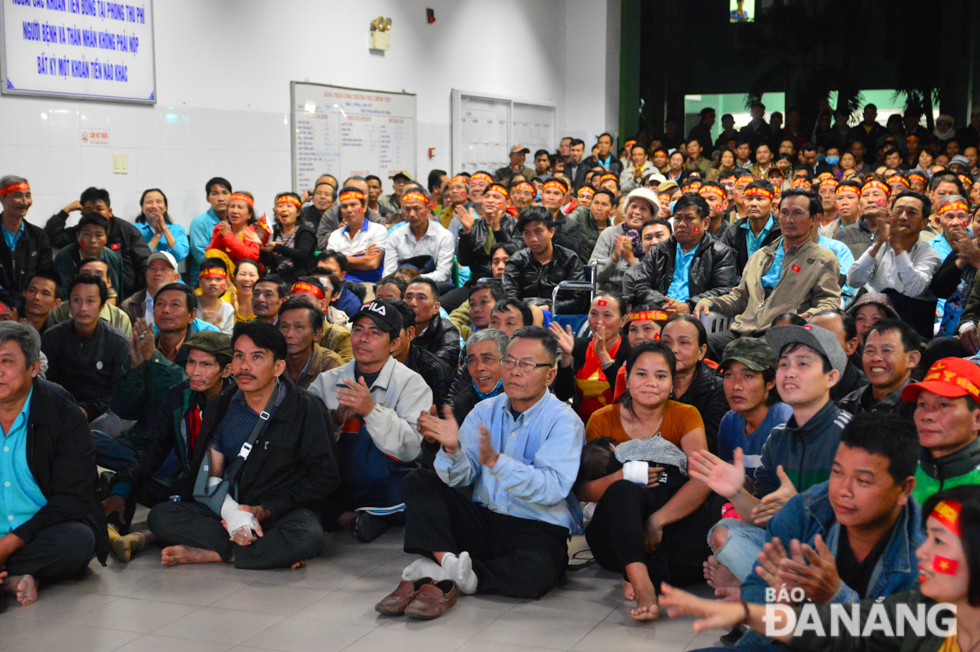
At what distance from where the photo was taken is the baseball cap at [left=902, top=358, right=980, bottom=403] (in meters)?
2.55

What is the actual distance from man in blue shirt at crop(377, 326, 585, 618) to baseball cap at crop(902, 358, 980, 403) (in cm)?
107

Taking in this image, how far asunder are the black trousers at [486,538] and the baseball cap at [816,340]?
997 mm

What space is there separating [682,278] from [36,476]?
12.1ft

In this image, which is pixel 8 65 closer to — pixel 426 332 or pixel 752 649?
pixel 426 332

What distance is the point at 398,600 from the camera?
2.98m

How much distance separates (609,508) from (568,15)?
11.3 meters

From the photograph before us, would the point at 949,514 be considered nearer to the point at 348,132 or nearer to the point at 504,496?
the point at 504,496

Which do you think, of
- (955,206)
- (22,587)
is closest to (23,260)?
(22,587)

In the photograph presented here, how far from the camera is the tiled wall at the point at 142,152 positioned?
6.52 meters

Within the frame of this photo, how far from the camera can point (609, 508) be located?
10.1 ft

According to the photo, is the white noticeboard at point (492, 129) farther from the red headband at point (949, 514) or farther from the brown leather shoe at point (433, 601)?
the red headband at point (949, 514)

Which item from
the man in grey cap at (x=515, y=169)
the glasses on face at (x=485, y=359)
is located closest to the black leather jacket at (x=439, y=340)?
the glasses on face at (x=485, y=359)

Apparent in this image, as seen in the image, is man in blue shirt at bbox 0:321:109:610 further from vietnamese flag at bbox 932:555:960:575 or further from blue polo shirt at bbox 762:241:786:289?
blue polo shirt at bbox 762:241:786:289

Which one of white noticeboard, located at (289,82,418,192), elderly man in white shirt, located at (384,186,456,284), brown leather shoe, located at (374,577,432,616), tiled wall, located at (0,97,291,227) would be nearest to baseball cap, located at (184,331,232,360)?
brown leather shoe, located at (374,577,432,616)
